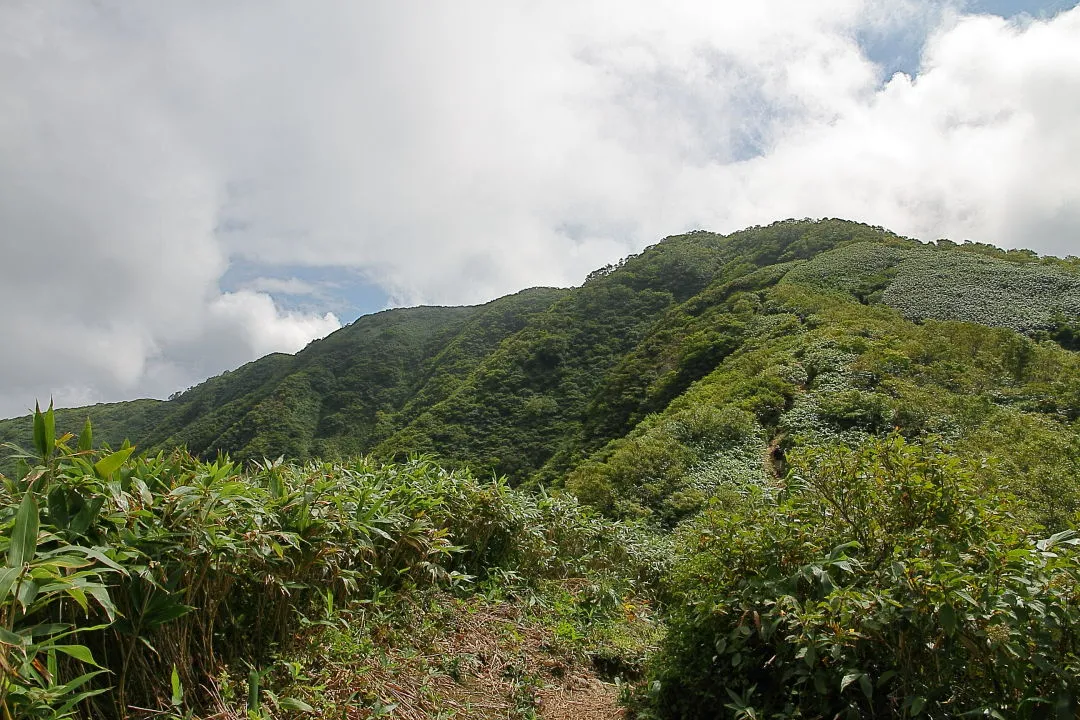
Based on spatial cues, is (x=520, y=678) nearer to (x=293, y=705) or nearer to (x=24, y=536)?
(x=293, y=705)

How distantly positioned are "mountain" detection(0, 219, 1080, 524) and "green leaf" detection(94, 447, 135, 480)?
1.82 ft

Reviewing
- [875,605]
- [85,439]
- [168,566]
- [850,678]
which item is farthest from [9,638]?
[875,605]

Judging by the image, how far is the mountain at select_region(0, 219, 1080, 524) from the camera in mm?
13117

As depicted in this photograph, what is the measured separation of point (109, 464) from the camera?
197 cm

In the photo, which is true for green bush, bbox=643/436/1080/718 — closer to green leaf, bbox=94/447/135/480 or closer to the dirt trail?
the dirt trail

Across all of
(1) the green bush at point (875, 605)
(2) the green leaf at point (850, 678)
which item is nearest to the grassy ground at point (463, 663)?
(1) the green bush at point (875, 605)

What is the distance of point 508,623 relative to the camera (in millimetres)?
3689

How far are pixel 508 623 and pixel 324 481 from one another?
150cm

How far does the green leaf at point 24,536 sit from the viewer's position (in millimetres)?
1489

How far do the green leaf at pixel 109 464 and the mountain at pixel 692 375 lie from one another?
1.82 ft

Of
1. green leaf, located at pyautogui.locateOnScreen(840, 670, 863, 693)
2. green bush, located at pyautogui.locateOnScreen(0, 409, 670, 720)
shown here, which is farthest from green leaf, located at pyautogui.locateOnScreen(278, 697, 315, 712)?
green leaf, located at pyautogui.locateOnScreen(840, 670, 863, 693)

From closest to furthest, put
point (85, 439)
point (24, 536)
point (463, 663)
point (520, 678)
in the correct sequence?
point (24, 536)
point (85, 439)
point (463, 663)
point (520, 678)

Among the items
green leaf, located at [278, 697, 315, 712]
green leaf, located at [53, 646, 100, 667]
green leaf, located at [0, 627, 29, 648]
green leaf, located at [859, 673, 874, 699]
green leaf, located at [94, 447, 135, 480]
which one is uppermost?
green leaf, located at [94, 447, 135, 480]

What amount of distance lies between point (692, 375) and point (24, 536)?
80.8 ft
